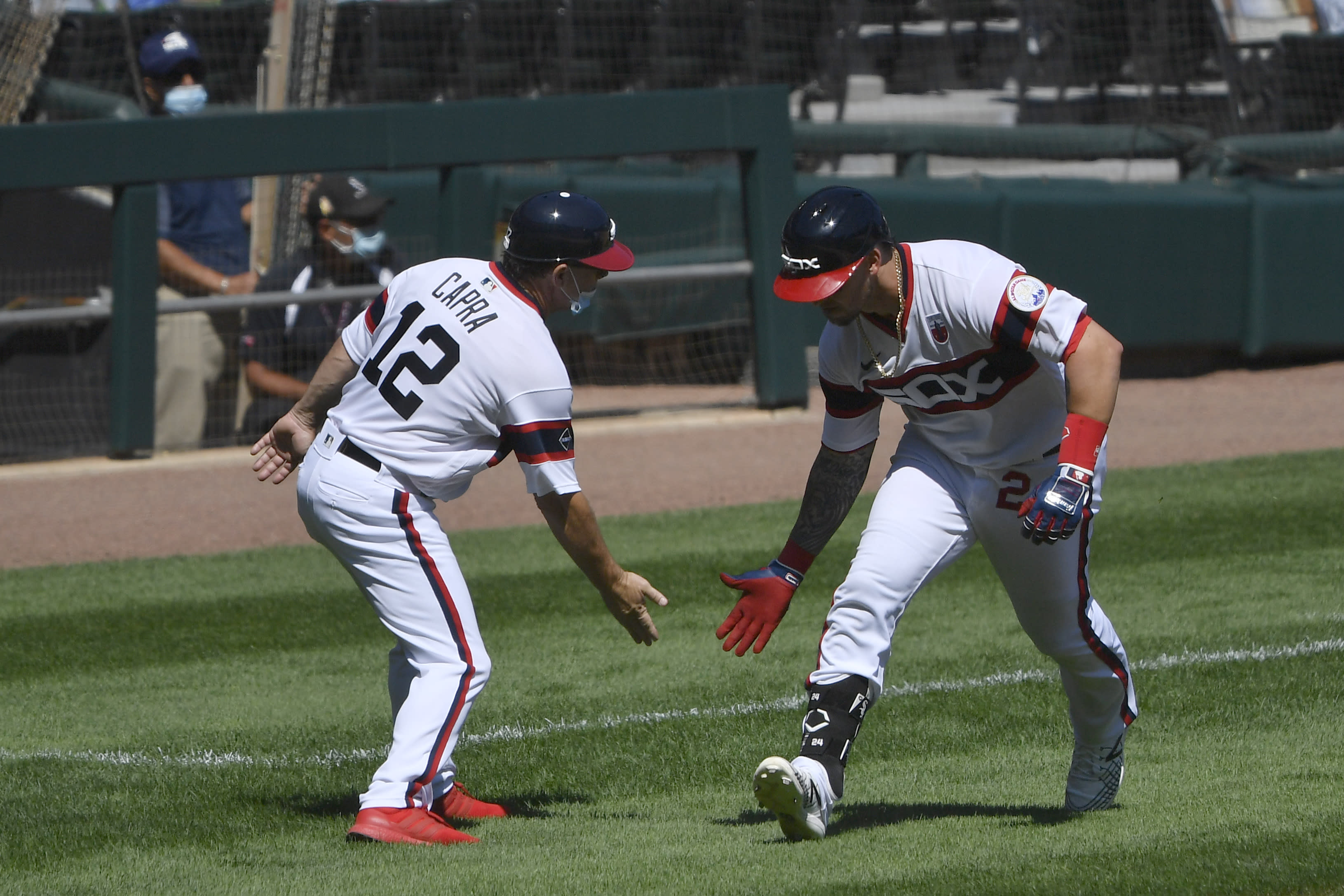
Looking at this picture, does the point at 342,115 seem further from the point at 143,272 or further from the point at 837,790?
the point at 837,790

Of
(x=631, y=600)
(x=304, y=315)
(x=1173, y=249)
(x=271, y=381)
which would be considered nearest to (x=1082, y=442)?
(x=631, y=600)

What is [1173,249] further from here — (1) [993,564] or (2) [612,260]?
(2) [612,260]

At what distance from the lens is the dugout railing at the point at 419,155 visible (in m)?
10.3

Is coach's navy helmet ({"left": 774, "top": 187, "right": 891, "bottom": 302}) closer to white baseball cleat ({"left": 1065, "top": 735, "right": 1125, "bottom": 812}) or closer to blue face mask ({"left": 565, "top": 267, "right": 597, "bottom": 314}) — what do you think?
blue face mask ({"left": 565, "top": 267, "right": 597, "bottom": 314})

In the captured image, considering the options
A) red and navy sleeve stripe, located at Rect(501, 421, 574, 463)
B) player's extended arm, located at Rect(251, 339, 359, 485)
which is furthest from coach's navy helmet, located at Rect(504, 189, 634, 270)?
player's extended arm, located at Rect(251, 339, 359, 485)

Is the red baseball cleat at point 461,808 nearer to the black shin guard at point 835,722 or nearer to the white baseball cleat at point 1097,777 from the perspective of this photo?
the black shin guard at point 835,722

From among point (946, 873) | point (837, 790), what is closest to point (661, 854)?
point (837, 790)

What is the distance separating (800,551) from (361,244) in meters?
6.65

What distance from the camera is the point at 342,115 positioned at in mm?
10742

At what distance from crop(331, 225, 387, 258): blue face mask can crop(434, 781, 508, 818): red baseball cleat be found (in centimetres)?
633

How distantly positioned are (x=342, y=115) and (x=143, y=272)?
5.43 ft

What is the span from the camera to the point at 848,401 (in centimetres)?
407

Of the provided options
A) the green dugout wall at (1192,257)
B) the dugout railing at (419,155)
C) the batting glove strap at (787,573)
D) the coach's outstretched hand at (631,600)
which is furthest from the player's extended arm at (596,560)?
the green dugout wall at (1192,257)

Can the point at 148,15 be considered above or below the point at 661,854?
above
